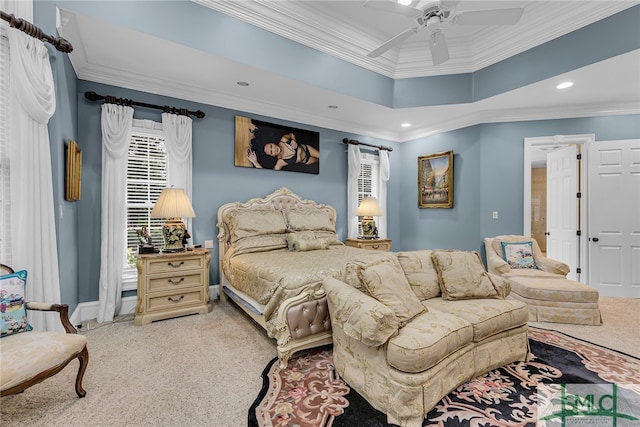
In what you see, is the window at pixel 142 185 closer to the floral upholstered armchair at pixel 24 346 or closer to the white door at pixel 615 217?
the floral upholstered armchair at pixel 24 346

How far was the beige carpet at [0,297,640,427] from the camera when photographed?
176cm

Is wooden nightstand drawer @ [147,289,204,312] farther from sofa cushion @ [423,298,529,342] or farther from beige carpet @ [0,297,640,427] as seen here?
sofa cushion @ [423,298,529,342]

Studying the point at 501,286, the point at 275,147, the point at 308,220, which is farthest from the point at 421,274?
the point at 275,147

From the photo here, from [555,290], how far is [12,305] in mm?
4774

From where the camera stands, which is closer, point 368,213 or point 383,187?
point 368,213

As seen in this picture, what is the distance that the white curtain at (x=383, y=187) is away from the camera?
18.8 feet

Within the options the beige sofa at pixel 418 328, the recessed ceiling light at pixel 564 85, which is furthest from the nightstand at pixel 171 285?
the recessed ceiling light at pixel 564 85

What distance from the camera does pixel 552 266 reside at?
150 inches

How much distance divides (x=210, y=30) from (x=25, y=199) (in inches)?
88.0

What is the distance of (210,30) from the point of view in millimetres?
2980

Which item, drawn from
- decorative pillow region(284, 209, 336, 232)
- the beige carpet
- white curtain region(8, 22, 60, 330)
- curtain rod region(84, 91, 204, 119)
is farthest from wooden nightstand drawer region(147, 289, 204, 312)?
curtain rod region(84, 91, 204, 119)

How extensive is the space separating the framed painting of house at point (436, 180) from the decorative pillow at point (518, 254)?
1234mm

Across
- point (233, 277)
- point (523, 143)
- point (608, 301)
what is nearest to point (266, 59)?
point (233, 277)

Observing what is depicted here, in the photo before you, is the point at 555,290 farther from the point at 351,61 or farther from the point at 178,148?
the point at 178,148
